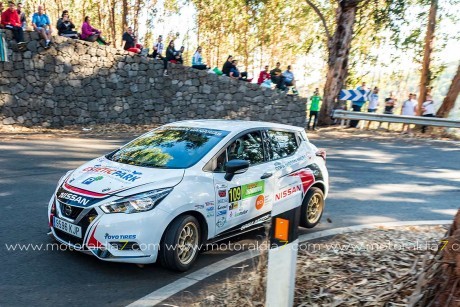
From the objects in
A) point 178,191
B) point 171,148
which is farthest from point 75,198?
point 171,148

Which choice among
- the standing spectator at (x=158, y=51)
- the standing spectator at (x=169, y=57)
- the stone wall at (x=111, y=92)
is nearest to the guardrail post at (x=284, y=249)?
the stone wall at (x=111, y=92)

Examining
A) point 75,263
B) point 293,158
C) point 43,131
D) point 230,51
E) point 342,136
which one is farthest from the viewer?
point 230,51

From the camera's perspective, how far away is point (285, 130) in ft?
23.0

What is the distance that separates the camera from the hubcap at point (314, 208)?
6.86 m

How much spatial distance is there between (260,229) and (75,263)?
283 centimetres

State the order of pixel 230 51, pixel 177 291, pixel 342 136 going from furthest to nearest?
pixel 230 51, pixel 342 136, pixel 177 291

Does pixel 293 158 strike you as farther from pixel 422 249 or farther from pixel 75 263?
pixel 75 263

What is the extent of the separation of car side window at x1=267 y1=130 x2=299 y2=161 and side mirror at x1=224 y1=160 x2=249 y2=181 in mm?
921

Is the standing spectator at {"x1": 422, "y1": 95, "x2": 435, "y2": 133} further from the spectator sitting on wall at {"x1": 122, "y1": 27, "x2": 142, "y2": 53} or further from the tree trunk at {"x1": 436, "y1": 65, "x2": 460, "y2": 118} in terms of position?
the spectator sitting on wall at {"x1": 122, "y1": 27, "x2": 142, "y2": 53}

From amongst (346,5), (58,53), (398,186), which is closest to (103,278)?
(398,186)

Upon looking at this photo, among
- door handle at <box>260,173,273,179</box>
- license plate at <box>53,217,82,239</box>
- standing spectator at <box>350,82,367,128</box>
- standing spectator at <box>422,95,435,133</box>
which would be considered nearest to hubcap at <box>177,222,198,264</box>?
license plate at <box>53,217,82,239</box>

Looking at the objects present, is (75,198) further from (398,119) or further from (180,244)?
(398,119)

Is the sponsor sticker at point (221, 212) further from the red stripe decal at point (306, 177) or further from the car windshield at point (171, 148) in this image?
the red stripe decal at point (306, 177)

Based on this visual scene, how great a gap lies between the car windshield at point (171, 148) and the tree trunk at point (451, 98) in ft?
60.1
